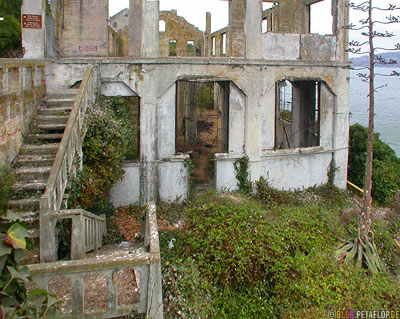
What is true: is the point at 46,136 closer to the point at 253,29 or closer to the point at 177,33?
the point at 253,29

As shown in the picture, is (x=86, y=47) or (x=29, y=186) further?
(x=86, y=47)

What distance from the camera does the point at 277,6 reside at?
2006 cm

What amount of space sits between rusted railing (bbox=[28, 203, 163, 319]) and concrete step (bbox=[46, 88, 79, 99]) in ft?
19.4

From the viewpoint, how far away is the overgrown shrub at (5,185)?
24.0 ft

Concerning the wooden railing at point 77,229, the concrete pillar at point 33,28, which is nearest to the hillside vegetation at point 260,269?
the wooden railing at point 77,229

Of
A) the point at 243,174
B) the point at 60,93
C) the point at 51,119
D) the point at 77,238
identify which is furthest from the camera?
the point at 243,174

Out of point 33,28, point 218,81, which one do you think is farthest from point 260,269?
point 33,28

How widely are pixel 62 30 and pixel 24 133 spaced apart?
25.2ft

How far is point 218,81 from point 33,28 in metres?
6.42

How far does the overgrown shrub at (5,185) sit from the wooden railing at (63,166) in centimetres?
88

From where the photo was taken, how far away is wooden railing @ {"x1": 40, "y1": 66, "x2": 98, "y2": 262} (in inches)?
262

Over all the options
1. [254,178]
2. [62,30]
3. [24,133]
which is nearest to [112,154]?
[24,133]

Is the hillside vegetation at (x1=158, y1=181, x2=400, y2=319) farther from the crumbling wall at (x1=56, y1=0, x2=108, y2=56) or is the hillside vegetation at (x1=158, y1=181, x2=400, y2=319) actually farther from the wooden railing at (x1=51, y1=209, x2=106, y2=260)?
the crumbling wall at (x1=56, y1=0, x2=108, y2=56)

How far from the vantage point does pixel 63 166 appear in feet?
25.9
